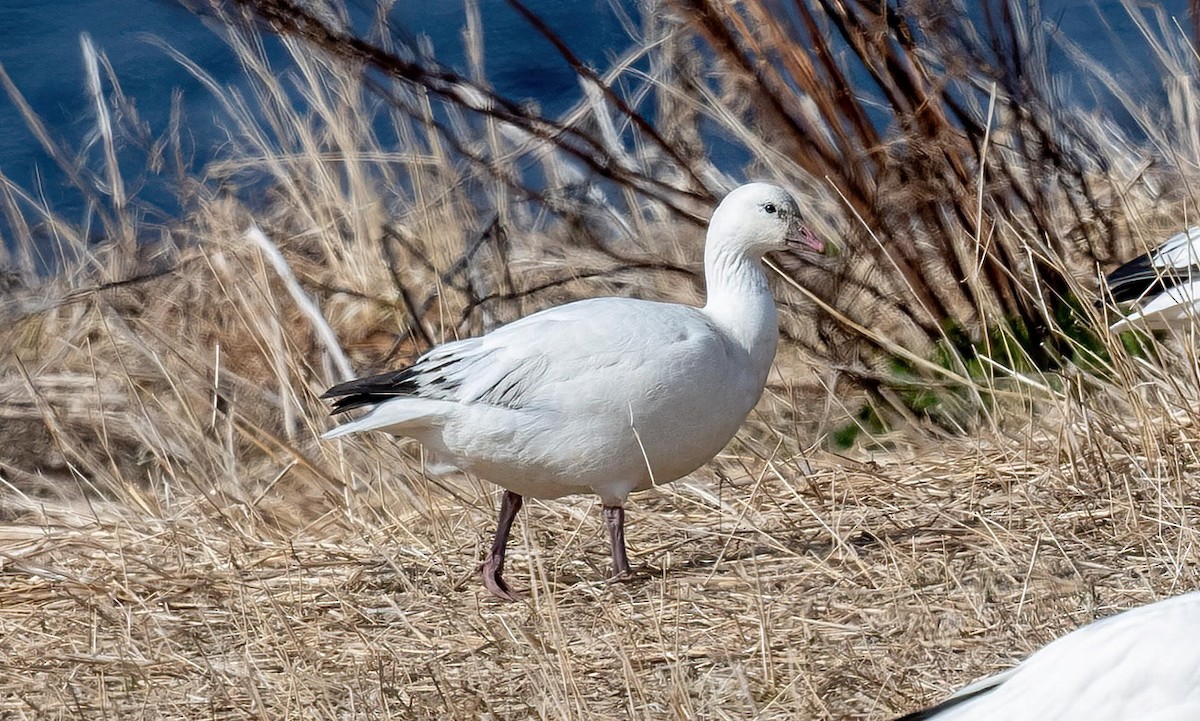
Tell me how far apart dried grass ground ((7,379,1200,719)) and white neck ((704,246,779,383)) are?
1.19 feet

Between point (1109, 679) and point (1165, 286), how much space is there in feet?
6.80

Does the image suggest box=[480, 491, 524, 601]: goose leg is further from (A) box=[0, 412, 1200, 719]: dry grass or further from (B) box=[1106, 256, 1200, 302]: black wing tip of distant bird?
(B) box=[1106, 256, 1200, 302]: black wing tip of distant bird

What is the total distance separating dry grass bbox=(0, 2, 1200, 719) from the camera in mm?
2715

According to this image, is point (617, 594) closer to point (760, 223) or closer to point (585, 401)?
point (585, 401)

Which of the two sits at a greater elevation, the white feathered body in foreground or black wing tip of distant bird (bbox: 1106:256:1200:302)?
the white feathered body in foreground

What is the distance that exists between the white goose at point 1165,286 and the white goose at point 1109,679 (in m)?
1.86

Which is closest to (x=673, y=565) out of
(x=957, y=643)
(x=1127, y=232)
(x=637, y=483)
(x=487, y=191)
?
(x=637, y=483)

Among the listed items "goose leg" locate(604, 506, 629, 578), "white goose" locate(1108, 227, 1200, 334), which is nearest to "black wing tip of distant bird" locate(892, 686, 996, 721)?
"goose leg" locate(604, 506, 629, 578)

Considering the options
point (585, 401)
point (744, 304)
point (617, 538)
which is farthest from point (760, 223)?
point (617, 538)

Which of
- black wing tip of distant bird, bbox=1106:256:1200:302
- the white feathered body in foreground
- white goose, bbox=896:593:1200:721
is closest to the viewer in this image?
white goose, bbox=896:593:1200:721

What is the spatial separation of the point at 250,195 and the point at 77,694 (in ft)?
11.4

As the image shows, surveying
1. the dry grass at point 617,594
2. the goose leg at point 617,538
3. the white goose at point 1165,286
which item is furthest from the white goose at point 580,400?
the white goose at point 1165,286

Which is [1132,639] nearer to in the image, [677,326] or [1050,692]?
[1050,692]

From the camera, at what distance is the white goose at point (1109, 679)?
68.8 inches
